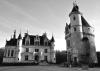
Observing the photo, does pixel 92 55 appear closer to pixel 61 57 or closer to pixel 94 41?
pixel 94 41

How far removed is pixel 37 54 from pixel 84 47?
76.5 ft

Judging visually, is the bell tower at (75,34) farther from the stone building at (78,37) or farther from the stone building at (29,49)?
the stone building at (29,49)

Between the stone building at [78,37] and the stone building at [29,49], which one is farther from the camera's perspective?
the stone building at [29,49]

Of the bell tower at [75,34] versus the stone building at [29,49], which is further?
the stone building at [29,49]

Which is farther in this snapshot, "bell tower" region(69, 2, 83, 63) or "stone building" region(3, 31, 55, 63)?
"stone building" region(3, 31, 55, 63)

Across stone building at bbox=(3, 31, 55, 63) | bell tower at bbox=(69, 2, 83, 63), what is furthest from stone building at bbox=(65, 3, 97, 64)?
stone building at bbox=(3, 31, 55, 63)

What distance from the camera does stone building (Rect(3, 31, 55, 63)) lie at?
48688 mm

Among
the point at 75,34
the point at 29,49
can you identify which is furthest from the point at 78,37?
the point at 29,49

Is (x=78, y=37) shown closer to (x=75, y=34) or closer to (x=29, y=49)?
(x=75, y=34)

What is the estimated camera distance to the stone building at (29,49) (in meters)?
48.7

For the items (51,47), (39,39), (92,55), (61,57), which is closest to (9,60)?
(39,39)

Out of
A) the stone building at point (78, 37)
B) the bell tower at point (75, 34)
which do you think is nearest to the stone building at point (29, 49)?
the stone building at point (78, 37)

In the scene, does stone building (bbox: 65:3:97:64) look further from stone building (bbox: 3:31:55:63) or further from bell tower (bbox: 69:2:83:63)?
stone building (bbox: 3:31:55:63)

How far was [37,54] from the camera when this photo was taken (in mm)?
51375
